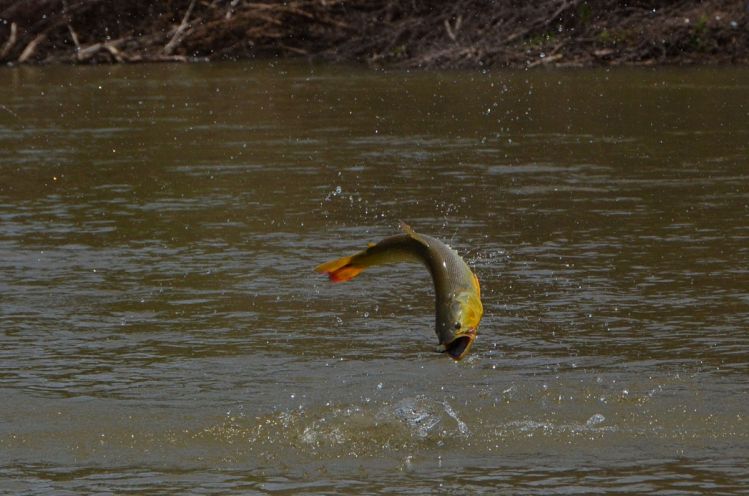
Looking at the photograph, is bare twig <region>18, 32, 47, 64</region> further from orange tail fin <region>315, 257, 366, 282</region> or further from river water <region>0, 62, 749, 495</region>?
orange tail fin <region>315, 257, 366, 282</region>

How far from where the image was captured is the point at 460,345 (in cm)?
597

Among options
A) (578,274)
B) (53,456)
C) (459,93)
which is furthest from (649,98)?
(53,456)

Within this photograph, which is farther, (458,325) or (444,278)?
(444,278)

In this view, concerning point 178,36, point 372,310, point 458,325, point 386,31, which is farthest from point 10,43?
point 458,325

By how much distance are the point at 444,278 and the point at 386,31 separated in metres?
24.0

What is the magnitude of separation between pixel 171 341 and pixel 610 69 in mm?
18007

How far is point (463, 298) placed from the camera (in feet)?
20.0

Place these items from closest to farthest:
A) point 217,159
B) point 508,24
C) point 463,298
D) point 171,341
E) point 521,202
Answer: point 463,298 < point 171,341 < point 521,202 < point 217,159 < point 508,24

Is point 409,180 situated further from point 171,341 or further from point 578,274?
point 171,341

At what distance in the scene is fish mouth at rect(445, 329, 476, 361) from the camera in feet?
19.5

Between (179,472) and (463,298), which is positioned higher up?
(463,298)

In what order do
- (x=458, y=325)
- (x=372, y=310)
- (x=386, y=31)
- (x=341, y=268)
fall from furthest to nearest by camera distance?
(x=386, y=31)
(x=372, y=310)
(x=341, y=268)
(x=458, y=325)

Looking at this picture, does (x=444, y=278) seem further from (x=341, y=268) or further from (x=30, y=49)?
(x=30, y=49)

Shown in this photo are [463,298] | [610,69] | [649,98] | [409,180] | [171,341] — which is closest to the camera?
[463,298]
